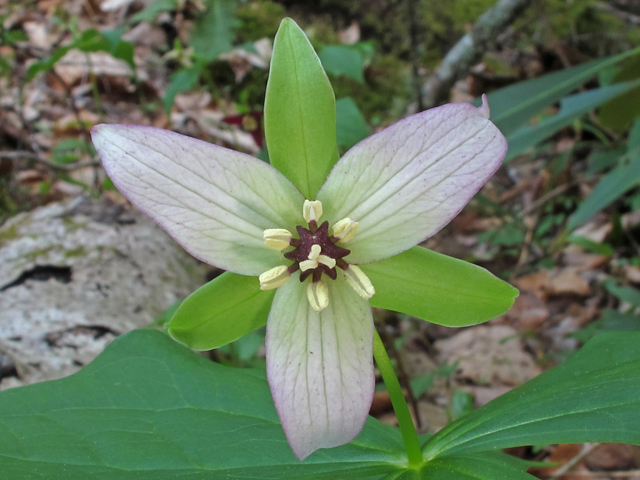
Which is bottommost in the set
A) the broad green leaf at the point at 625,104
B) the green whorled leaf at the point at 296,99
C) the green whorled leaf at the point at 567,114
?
the green whorled leaf at the point at 296,99

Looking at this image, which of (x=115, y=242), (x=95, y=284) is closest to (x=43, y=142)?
(x=115, y=242)

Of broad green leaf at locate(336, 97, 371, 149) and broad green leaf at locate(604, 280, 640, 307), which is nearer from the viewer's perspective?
broad green leaf at locate(336, 97, 371, 149)

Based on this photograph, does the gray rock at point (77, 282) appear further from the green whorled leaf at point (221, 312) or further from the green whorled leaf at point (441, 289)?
the green whorled leaf at point (441, 289)

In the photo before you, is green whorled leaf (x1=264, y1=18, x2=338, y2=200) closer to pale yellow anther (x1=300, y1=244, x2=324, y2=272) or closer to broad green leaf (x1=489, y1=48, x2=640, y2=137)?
pale yellow anther (x1=300, y1=244, x2=324, y2=272)

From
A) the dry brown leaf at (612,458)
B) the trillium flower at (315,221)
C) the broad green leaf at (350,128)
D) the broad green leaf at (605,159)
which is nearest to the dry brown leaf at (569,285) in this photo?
the broad green leaf at (605,159)

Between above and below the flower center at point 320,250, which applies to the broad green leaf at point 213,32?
above

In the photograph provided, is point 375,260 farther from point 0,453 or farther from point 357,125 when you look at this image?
point 357,125

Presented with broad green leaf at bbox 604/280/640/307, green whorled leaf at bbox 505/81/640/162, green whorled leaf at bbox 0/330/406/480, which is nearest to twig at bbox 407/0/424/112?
green whorled leaf at bbox 505/81/640/162
